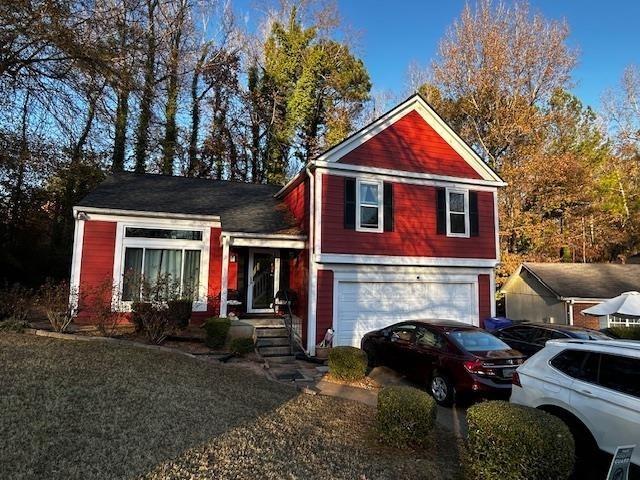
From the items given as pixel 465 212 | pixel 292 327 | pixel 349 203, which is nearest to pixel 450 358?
pixel 292 327

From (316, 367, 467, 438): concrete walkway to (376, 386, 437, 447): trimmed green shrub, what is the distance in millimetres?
1315

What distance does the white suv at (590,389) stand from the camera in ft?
15.6

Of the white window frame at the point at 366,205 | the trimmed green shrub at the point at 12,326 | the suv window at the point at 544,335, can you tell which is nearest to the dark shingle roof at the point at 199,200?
the white window frame at the point at 366,205

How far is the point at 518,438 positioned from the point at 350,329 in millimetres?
8899

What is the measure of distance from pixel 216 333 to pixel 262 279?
4.23 meters

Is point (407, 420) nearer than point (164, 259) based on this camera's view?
Yes

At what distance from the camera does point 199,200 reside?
49.7 ft

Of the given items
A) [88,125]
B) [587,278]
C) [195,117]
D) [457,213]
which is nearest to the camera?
[457,213]

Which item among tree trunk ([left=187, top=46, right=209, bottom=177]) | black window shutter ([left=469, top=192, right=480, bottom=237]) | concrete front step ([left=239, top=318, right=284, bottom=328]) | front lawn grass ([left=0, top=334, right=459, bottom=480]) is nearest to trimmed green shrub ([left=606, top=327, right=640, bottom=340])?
black window shutter ([left=469, top=192, right=480, bottom=237])

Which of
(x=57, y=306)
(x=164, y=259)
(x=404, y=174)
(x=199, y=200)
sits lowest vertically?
(x=57, y=306)

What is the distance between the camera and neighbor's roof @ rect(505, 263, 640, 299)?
69.8 ft

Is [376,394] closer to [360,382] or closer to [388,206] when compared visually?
[360,382]

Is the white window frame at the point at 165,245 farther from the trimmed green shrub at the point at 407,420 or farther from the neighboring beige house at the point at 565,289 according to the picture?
the neighboring beige house at the point at 565,289

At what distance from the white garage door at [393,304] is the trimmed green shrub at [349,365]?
10.2 ft
